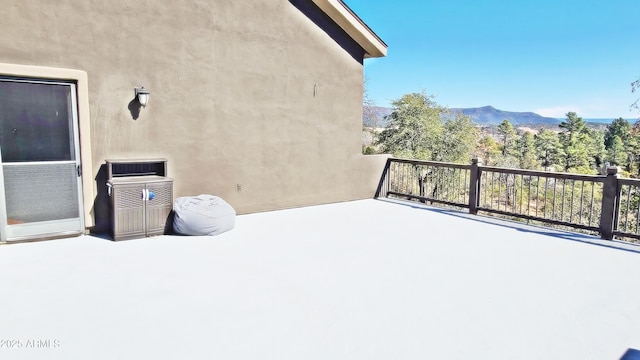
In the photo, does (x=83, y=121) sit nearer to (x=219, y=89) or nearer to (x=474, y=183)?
(x=219, y=89)

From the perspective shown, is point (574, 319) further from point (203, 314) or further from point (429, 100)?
point (429, 100)

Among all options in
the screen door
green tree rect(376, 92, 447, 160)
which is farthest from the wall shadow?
green tree rect(376, 92, 447, 160)

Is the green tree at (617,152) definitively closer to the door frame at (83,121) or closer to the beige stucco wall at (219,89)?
the beige stucco wall at (219,89)

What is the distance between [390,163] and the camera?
8.17 meters

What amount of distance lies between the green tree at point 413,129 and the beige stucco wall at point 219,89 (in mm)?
13278

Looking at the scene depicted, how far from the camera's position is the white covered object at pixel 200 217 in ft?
16.3

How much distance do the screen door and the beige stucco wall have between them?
0.92 ft

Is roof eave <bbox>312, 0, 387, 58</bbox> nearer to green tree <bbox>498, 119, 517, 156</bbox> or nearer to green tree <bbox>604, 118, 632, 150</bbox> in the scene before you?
green tree <bbox>498, 119, 517, 156</bbox>

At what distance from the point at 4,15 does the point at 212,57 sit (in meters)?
2.49

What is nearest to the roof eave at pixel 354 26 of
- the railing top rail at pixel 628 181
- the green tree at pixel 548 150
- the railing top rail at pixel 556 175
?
the railing top rail at pixel 556 175

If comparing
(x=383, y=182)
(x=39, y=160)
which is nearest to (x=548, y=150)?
(x=383, y=182)

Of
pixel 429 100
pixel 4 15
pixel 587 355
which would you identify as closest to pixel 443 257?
pixel 587 355

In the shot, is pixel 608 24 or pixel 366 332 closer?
pixel 366 332

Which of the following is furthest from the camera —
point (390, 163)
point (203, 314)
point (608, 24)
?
point (608, 24)
